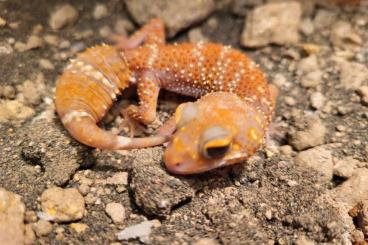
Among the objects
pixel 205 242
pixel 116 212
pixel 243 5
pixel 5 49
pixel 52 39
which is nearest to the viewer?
pixel 205 242

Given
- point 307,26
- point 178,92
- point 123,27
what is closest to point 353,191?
point 178,92

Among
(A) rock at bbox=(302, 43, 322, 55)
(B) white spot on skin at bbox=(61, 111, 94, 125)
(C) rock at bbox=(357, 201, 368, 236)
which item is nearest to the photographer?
(C) rock at bbox=(357, 201, 368, 236)

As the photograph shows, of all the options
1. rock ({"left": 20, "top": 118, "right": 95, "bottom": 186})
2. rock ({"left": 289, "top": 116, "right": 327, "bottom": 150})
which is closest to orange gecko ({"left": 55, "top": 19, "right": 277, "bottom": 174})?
rock ({"left": 20, "top": 118, "right": 95, "bottom": 186})

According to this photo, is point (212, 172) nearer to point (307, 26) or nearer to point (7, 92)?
point (7, 92)

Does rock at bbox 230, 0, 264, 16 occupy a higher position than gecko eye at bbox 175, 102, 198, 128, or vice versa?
rock at bbox 230, 0, 264, 16

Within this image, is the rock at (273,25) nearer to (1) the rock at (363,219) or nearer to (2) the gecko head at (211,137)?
(2) the gecko head at (211,137)

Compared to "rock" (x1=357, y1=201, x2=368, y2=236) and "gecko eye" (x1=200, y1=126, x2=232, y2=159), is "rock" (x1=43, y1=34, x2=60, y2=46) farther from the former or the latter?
"rock" (x1=357, y1=201, x2=368, y2=236)

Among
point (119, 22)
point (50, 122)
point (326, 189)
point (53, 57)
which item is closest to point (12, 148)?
point (50, 122)
